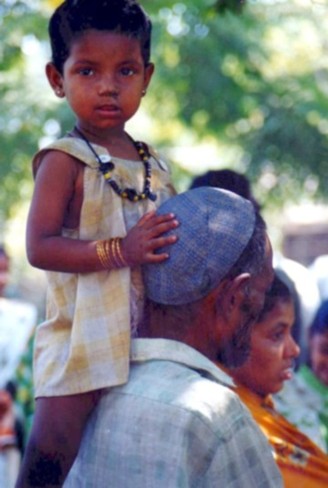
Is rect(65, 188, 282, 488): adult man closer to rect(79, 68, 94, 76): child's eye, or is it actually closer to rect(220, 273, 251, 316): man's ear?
rect(220, 273, 251, 316): man's ear

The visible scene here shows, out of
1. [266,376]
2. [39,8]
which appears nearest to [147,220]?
[266,376]

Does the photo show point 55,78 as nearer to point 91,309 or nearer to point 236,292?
point 91,309

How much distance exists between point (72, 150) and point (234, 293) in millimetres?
545

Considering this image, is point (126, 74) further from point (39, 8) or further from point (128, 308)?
point (39, 8)

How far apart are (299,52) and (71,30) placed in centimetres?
796

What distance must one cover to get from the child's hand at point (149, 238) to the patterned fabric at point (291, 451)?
1110 mm

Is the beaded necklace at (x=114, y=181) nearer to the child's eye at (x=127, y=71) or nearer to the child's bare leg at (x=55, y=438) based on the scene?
the child's eye at (x=127, y=71)

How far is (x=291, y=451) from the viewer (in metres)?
3.50

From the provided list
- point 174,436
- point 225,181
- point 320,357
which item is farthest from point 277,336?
point 174,436

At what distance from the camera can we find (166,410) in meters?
2.39

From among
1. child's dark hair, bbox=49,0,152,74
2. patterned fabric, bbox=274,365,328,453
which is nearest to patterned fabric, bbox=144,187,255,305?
child's dark hair, bbox=49,0,152,74

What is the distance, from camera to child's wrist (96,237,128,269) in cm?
265

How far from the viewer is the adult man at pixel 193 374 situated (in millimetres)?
2371

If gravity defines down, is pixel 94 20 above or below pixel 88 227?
above
